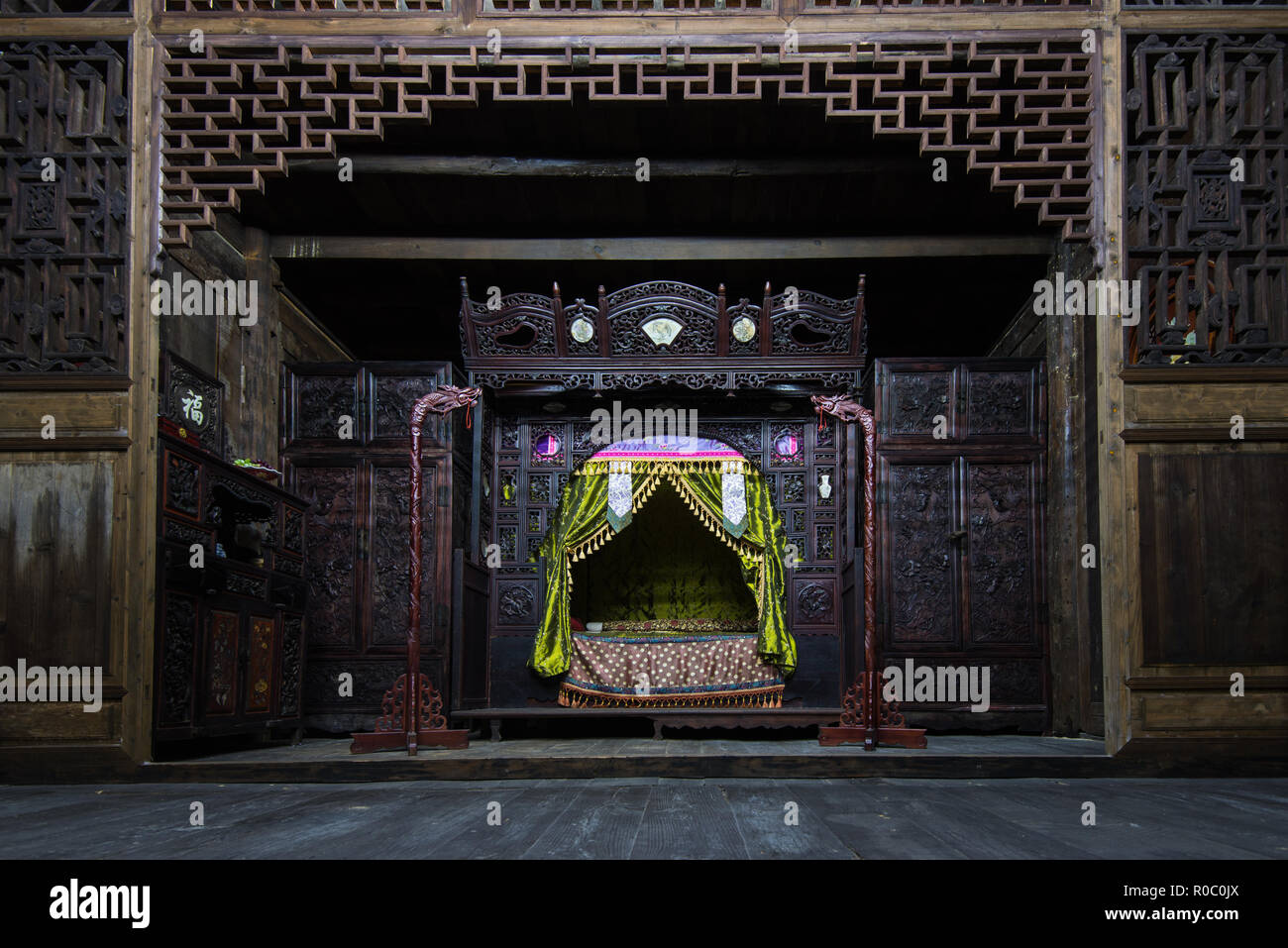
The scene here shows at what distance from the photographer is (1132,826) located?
10.5 ft

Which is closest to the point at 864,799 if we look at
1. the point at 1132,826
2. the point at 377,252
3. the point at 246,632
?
the point at 1132,826

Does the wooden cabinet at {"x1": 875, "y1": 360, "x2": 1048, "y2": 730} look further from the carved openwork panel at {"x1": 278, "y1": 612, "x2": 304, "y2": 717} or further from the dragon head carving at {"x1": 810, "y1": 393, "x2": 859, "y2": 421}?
the carved openwork panel at {"x1": 278, "y1": 612, "x2": 304, "y2": 717}

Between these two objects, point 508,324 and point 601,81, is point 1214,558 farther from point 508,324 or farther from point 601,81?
point 508,324

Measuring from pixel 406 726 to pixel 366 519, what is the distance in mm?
2468

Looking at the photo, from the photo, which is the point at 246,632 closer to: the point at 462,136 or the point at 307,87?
the point at 307,87

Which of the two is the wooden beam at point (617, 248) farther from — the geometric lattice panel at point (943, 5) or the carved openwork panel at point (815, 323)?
the geometric lattice panel at point (943, 5)

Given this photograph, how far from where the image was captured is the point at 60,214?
4.75 metres

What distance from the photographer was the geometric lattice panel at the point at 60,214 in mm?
4695

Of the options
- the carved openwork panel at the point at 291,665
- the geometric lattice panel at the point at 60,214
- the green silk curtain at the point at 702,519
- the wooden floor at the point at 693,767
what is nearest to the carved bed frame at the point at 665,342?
the green silk curtain at the point at 702,519

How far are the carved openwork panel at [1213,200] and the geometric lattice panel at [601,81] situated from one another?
0.29 m

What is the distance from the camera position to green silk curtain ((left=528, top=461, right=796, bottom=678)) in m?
7.41

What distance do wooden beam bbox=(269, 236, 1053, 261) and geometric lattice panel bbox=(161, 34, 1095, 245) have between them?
8.23 ft

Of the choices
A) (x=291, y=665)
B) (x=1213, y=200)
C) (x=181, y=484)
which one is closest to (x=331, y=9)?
(x=181, y=484)

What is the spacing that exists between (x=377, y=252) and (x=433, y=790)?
183 inches
